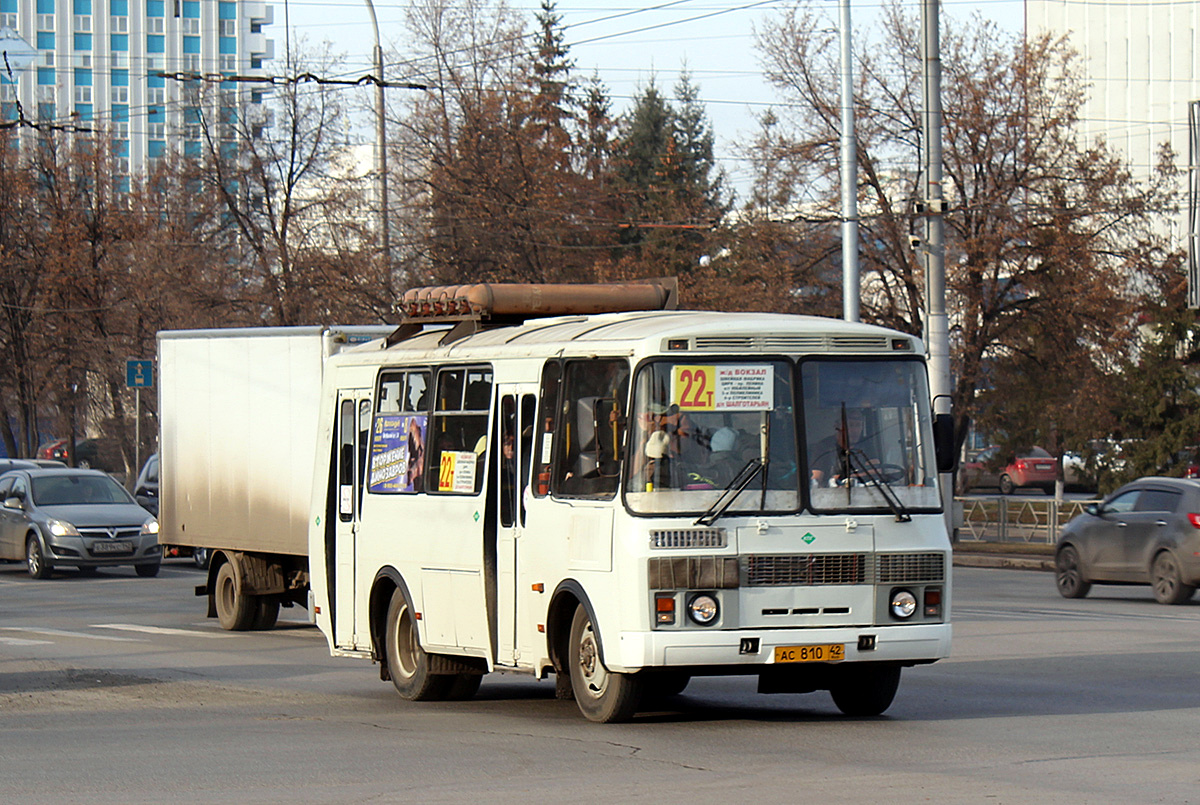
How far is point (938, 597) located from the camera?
1058 cm

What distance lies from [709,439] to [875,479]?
3.42ft

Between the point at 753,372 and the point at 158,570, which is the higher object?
the point at 753,372

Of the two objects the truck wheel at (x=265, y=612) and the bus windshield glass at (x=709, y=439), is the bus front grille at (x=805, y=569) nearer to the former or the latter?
the bus windshield glass at (x=709, y=439)

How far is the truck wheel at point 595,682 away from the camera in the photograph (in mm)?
10414

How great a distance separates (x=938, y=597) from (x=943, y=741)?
100cm

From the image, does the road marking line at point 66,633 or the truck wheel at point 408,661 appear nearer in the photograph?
the truck wheel at point 408,661

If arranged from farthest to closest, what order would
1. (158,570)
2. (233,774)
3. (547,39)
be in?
(547,39)
(158,570)
(233,774)

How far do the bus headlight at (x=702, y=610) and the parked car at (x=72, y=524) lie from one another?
19116 mm

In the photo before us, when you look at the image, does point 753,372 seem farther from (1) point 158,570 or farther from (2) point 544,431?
(1) point 158,570

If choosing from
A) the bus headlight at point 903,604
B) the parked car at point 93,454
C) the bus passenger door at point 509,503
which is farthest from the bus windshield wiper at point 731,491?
the parked car at point 93,454

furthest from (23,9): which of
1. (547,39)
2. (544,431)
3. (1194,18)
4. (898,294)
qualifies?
(544,431)

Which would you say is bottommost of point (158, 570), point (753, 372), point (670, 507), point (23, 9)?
point (158, 570)

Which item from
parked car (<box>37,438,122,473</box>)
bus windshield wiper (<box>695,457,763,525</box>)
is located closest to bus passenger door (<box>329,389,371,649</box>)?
bus windshield wiper (<box>695,457,763,525</box>)

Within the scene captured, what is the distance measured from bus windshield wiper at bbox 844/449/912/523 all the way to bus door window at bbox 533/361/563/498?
1.81 m
